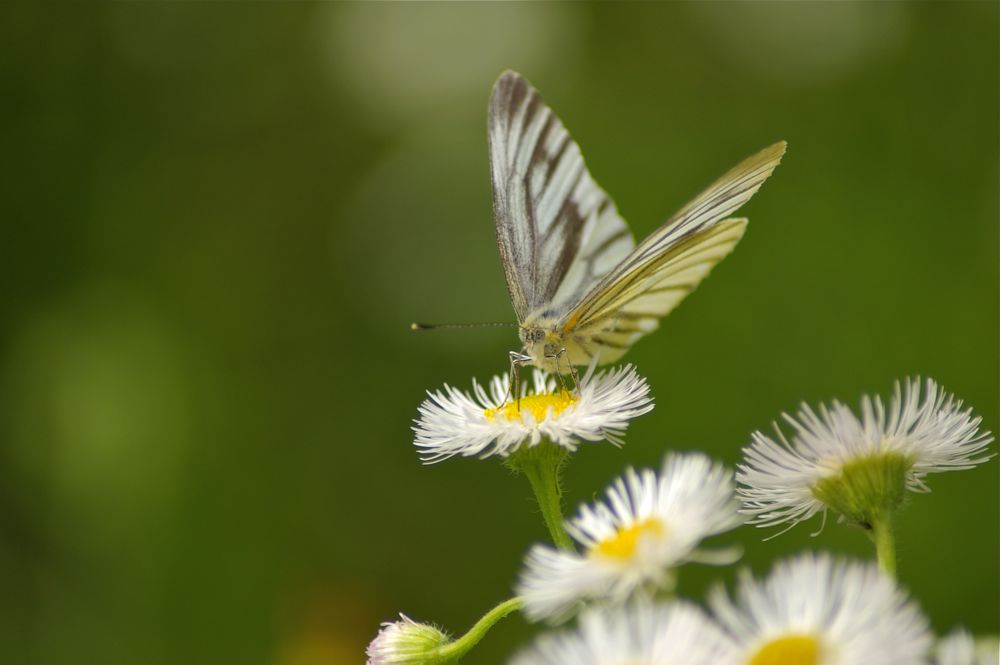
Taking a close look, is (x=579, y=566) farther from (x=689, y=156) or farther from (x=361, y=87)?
(x=361, y=87)

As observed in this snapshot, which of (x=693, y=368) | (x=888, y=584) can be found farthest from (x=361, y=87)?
(x=888, y=584)

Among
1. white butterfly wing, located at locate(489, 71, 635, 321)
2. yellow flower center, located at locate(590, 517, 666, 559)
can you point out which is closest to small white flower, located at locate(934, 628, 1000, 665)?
yellow flower center, located at locate(590, 517, 666, 559)

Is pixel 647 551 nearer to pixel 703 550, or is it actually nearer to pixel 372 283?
pixel 703 550

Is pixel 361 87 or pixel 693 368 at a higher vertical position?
pixel 361 87

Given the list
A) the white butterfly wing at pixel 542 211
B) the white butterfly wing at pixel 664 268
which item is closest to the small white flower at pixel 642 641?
the white butterfly wing at pixel 664 268

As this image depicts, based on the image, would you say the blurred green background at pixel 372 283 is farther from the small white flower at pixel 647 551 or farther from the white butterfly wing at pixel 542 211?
the small white flower at pixel 647 551

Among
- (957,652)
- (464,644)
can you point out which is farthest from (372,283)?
(957,652)

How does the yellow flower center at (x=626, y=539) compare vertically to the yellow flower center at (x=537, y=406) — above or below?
below
